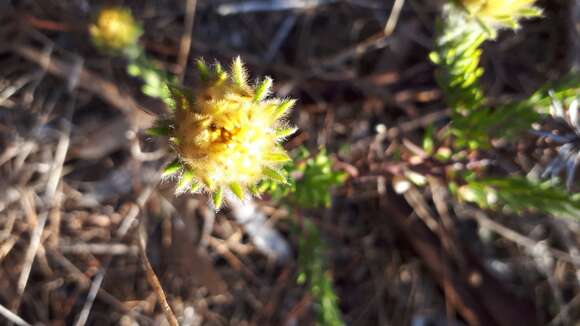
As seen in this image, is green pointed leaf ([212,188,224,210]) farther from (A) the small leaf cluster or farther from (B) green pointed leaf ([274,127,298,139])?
(A) the small leaf cluster

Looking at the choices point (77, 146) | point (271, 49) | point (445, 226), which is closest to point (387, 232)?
point (445, 226)

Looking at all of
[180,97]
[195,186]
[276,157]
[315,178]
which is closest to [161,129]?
[180,97]

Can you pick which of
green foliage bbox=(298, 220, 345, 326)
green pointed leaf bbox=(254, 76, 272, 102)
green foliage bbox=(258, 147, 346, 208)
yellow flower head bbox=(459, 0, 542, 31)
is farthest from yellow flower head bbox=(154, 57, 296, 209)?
green foliage bbox=(298, 220, 345, 326)

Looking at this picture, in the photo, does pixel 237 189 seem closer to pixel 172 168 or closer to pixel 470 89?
pixel 172 168

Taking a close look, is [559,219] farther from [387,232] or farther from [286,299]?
[286,299]

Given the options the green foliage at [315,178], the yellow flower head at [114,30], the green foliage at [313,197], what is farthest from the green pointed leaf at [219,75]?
the yellow flower head at [114,30]

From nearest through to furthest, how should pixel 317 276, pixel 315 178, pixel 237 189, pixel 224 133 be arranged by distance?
pixel 224 133, pixel 237 189, pixel 315 178, pixel 317 276
